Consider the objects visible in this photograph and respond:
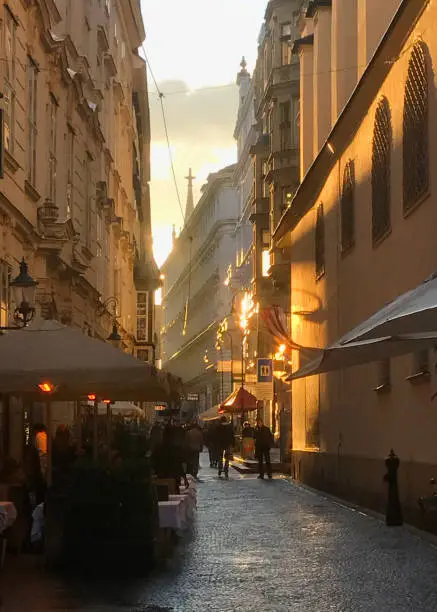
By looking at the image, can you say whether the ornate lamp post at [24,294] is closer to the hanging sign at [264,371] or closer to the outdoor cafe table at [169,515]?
the outdoor cafe table at [169,515]

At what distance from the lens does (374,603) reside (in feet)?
33.4

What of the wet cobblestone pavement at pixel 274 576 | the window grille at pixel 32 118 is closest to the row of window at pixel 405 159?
the wet cobblestone pavement at pixel 274 576

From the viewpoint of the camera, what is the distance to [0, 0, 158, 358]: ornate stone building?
22.6 m

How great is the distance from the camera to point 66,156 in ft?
101

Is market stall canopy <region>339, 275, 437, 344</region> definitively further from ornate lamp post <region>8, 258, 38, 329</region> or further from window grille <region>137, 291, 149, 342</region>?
window grille <region>137, 291, 149, 342</region>

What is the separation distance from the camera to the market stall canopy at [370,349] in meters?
11.0

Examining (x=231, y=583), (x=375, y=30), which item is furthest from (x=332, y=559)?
(x=375, y=30)

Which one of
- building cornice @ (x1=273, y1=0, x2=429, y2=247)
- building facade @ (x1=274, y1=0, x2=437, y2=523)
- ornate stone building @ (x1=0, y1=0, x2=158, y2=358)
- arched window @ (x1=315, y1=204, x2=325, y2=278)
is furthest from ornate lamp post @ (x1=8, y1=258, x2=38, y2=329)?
arched window @ (x1=315, y1=204, x2=325, y2=278)

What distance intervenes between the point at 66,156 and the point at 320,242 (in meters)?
6.79

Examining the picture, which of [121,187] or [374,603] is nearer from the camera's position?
[374,603]

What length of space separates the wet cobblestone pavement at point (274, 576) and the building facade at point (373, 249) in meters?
1.92

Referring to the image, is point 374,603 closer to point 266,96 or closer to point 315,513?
point 315,513

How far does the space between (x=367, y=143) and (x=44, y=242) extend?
713cm

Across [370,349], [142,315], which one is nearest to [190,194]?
[142,315]
